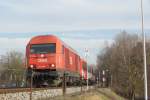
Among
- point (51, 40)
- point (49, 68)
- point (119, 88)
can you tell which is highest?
point (51, 40)

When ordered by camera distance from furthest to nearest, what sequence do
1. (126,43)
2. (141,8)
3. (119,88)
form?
(126,43) < (119,88) < (141,8)

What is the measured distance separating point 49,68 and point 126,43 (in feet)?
242

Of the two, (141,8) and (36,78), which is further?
(36,78)

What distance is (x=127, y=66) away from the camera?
94.2m

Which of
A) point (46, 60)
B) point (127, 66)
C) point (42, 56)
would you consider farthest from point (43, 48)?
point (127, 66)

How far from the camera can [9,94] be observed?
24.1 meters

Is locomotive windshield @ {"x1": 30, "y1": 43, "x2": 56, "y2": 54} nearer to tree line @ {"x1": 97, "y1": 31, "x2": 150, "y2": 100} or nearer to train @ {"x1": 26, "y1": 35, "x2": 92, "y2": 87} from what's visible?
train @ {"x1": 26, "y1": 35, "x2": 92, "y2": 87}

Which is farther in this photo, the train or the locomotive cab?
the locomotive cab

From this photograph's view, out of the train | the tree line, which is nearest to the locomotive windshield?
the train

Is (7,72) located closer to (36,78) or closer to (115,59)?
(36,78)

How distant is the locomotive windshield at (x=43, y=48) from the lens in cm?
3922

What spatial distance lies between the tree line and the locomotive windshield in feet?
174

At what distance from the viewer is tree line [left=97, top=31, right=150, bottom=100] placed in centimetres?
9225

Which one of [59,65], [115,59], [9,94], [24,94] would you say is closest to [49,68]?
[59,65]
